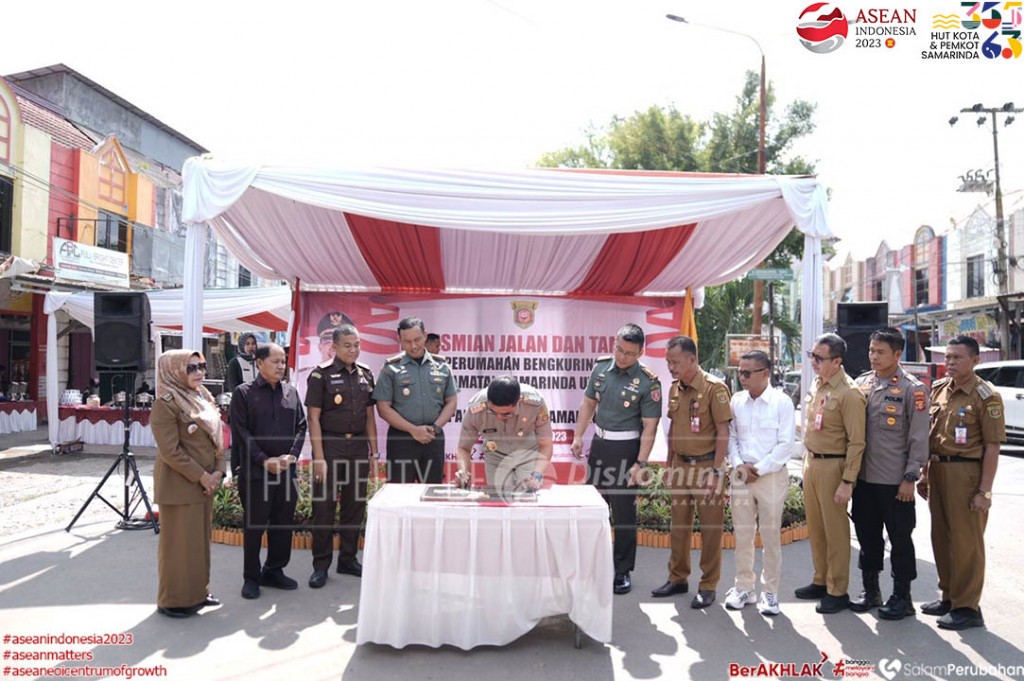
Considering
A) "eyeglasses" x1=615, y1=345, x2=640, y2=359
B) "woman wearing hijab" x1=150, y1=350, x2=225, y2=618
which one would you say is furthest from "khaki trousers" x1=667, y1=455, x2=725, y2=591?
"woman wearing hijab" x1=150, y1=350, x2=225, y2=618

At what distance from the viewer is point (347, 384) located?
4211mm

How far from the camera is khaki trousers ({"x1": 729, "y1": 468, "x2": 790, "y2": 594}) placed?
3.62 m

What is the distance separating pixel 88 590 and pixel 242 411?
1371mm

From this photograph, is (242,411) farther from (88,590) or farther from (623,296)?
(623,296)

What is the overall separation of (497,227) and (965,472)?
302 centimetres

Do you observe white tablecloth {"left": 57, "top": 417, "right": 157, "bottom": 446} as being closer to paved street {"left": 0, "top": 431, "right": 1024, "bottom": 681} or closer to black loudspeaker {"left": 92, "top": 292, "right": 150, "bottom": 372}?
black loudspeaker {"left": 92, "top": 292, "right": 150, "bottom": 372}

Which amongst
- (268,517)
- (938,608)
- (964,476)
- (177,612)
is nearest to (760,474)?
(964,476)

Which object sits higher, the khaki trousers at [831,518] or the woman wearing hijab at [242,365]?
the woman wearing hijab at [242,365]

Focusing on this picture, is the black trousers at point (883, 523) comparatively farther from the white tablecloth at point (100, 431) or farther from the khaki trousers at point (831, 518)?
the white tablecloth at point (100, 431)

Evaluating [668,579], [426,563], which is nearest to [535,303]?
[668,579]

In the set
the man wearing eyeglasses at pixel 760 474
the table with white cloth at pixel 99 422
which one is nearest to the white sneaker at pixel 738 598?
the man wearing eyeglasses at pixel 760 474

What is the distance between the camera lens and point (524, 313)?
684 centimetres

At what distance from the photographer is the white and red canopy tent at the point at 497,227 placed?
4.42 metres

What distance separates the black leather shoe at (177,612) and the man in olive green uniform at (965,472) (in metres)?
3.97
